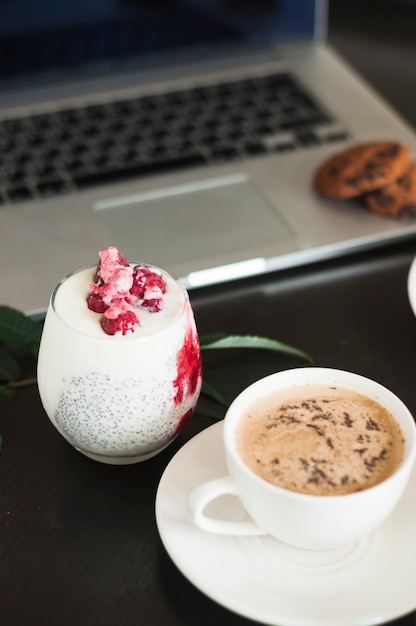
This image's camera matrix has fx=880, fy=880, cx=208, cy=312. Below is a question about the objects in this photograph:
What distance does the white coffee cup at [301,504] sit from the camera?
1.63 ft

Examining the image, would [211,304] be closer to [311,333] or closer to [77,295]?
[311,333]

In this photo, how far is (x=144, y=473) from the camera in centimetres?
63

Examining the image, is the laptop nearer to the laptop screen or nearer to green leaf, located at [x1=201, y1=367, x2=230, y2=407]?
the laptop screen

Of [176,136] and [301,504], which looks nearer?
[301,504]

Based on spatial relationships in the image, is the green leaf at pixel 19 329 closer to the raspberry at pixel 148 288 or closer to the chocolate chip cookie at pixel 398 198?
the raspberry at pixel 148 288

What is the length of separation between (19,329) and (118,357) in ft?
0.56

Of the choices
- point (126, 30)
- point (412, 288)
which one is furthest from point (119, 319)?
point (126, 30)

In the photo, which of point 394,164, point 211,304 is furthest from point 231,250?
point 394,164

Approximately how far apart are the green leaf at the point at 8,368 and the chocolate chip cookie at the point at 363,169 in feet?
1.19

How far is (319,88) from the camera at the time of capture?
1101 millimetres

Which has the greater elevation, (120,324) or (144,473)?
(120,324)

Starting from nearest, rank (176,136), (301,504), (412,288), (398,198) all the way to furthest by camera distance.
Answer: (301,504), (412,288), (398,198), (176,136)

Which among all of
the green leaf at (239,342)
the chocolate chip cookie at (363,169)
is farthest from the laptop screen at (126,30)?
the green leaf at (239,342)

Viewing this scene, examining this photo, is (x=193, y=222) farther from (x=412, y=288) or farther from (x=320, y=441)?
(x=320, y=441)
